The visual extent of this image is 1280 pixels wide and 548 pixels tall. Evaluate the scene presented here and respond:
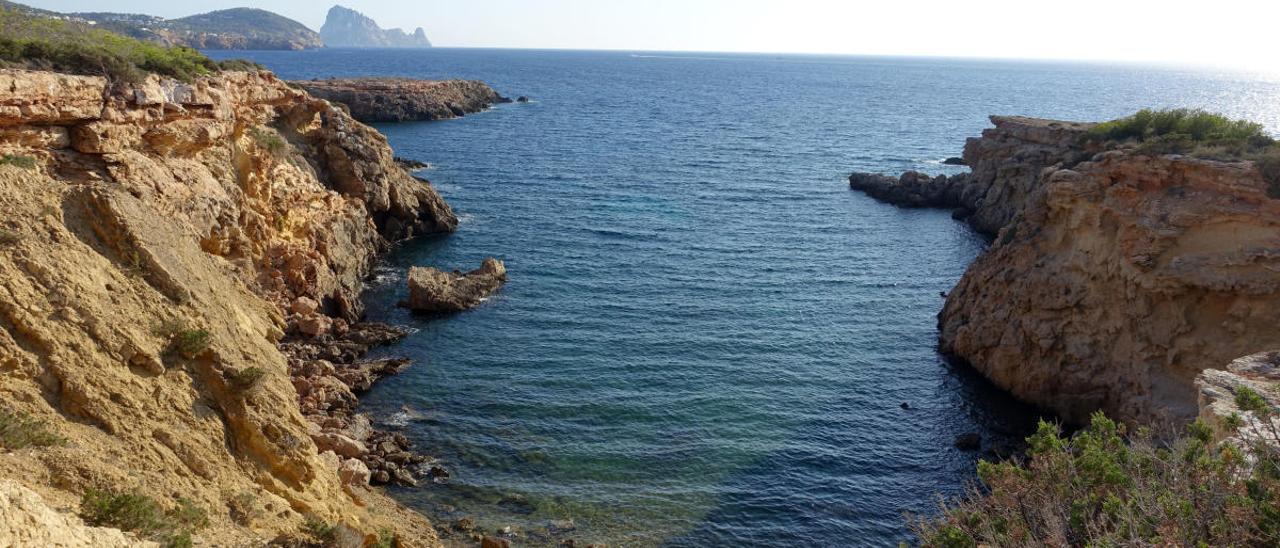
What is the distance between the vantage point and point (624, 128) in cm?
11512

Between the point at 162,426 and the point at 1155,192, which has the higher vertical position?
the point at 1155,192

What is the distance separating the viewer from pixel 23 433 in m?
16.3

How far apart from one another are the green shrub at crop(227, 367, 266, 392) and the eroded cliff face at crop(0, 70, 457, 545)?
0.11 feet

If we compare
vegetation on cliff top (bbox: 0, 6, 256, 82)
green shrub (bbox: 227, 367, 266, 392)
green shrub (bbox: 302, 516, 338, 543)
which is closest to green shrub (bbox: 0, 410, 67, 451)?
green shrub (bbox: 227, 367, 266, 392)

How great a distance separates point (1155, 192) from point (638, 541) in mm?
24030

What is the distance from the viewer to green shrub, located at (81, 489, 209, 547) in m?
15.6

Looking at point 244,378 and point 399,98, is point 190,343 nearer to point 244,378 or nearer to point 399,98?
point 244,378

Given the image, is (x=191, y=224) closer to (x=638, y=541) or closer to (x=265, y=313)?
(x=265, y=313)

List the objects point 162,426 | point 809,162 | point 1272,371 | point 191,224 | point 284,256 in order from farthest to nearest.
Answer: point 809,162
point 284,256
point 191,224
point 1272,371
point 162,426

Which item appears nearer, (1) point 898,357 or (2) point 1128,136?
(1) point 898,357

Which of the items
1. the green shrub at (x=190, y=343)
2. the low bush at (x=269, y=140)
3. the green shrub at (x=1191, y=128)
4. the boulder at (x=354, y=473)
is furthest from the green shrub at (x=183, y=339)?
the green shrub at (x=1191, y=128)

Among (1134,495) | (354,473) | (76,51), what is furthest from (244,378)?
(1134,495)

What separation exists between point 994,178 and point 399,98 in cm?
8486

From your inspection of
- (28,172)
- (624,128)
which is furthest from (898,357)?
(624,128)
